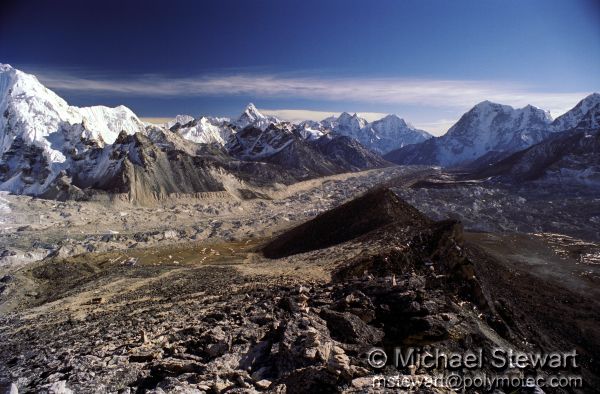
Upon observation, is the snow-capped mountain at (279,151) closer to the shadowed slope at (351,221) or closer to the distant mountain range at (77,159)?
the distant mountain range at (77,159)

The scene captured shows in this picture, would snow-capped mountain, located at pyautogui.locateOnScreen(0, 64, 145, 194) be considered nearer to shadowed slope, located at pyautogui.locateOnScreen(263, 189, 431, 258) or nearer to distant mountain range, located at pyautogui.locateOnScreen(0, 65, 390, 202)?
distant mountain range, located at pyautogui.locateOnScreen(0, 65, 390, 202)

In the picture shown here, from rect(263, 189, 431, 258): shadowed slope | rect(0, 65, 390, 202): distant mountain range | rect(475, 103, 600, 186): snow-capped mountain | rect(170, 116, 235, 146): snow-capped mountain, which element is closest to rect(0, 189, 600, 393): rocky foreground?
rect(263, 189, 431, 258): shadowed slope

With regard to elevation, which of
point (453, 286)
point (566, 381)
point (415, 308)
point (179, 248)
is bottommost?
point (179, 248)

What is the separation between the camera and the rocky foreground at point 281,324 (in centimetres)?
1091

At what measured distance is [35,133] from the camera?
3848 inches

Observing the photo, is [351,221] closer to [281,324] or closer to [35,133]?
[281,324]

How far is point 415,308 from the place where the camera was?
13820 mm

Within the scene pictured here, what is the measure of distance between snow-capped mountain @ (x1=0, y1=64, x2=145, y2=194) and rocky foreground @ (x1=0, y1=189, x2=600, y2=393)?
74.2 meters

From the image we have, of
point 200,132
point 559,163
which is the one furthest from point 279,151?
Answer: point 559,163

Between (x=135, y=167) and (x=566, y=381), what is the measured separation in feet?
311

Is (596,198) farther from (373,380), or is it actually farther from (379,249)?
(373,380)

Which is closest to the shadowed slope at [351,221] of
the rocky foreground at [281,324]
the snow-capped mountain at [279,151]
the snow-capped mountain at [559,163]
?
the rocky foreground at [281,324]

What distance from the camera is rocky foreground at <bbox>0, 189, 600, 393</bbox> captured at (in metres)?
10.9

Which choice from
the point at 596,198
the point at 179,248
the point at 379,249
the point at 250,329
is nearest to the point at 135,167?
the point at 179,248
